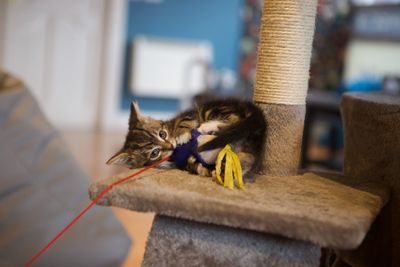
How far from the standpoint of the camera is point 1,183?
1.64 metres

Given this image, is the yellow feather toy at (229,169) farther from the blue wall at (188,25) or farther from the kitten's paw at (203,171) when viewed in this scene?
the blue wall at (188,25)

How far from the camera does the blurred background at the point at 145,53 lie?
4.72 m

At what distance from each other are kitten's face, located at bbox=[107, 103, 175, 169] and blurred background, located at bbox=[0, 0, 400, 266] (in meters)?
3.40

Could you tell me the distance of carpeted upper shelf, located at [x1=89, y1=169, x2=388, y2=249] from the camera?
34.2 inches

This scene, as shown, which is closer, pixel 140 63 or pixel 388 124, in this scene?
pixel 388 124

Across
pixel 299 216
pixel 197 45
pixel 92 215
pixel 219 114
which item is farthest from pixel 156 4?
pixel 299 216

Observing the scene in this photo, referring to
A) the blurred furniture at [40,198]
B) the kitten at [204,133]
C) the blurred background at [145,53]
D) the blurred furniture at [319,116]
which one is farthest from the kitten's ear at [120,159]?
the blurred background at [145,53]

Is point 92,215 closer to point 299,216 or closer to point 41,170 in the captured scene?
point 41,170

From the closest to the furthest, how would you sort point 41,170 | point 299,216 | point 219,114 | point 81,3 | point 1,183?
point 299,216, point 219,114, point 1,183, point 41,170, point 81,3

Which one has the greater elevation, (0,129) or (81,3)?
(81,3)

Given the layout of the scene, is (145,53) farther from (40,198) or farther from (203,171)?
(203,171)

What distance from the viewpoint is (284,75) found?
118 centimetres

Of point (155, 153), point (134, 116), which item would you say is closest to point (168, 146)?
point (155, 153)

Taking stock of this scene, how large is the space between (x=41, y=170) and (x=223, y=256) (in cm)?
99
